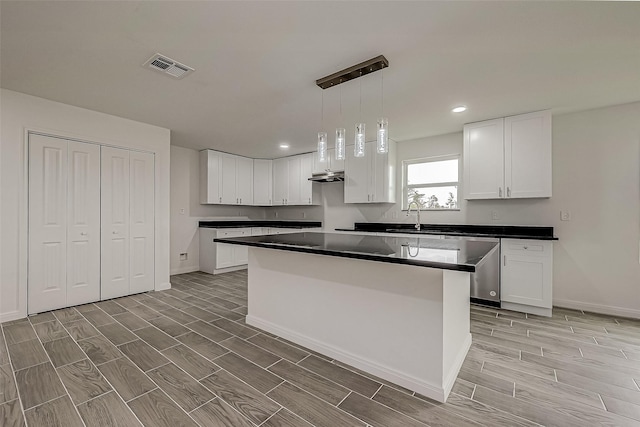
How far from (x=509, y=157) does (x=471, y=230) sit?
1.13m

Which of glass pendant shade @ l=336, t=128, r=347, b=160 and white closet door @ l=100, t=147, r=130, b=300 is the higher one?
glass pendant shade @ l=336, t=128, r=347, b=160

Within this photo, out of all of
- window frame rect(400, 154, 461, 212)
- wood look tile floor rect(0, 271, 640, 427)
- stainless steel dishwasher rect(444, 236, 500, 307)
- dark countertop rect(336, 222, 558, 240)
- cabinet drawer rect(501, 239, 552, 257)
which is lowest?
wood look tile floor rect(0, 271, 640, 427)

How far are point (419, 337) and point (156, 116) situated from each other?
3983 mm

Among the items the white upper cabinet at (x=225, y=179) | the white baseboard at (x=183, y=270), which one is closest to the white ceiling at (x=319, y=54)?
the white upper cabinet at (x=225, y=179)

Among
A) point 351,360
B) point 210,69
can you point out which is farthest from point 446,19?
point 351,360

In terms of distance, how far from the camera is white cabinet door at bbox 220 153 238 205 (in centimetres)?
570

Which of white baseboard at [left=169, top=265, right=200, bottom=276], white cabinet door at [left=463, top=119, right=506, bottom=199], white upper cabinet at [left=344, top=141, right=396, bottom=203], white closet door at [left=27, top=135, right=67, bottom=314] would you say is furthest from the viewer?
white baseboard at [left=169, top=265, right=200, bottom=276]

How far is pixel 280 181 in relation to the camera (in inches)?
247

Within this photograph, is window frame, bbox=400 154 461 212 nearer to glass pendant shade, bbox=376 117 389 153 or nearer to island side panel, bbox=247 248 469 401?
glass pendant shade, bbox=376 117 389 153

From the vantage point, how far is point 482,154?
3754mm

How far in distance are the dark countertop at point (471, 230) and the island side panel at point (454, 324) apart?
5.29 feet

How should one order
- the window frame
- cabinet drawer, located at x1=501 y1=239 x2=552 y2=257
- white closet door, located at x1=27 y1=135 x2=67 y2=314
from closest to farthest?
white closet door, located at x1=27 y1=135 x2=67 y2=314, cabinet drawer, located at x1=501 y1=239 x2=552 y2=257, the window frame

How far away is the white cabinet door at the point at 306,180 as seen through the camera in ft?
18.9

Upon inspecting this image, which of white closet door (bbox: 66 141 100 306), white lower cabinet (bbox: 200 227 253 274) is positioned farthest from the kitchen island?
white lower cabinet (bbox: 200 227 253 274)
